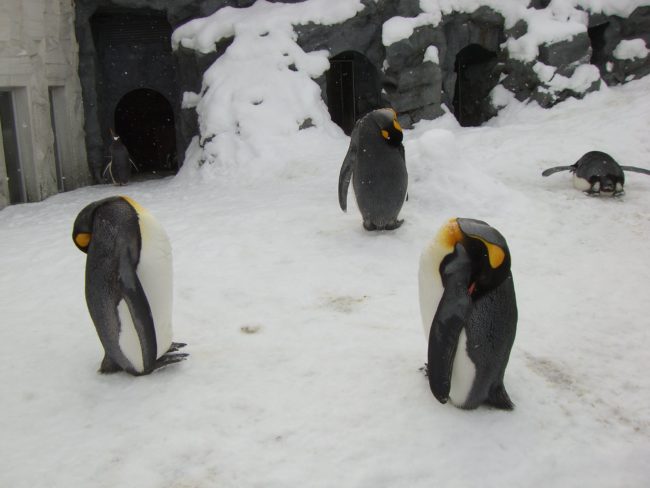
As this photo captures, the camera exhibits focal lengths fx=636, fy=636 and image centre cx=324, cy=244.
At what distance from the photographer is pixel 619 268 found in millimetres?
4047

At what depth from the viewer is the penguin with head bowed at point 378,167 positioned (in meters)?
4.47

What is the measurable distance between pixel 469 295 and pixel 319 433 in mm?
714

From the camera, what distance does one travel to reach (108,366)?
2.73 m

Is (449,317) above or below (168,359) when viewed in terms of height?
above

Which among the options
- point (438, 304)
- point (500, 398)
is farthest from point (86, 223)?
point (500, 398)

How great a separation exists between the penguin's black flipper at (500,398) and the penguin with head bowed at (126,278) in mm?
1304

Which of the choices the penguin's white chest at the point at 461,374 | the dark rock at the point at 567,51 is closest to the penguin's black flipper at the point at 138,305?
the penguin's white chest at the point at 461,374

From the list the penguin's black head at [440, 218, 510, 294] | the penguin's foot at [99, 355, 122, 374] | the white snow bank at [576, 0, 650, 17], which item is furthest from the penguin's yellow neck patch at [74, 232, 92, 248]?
the white snow bank at [576, 0, 650, 17]

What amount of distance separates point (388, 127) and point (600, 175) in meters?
2.24

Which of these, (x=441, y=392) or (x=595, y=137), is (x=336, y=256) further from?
(x=595, y=137)

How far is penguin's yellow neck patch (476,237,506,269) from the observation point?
2.17 m

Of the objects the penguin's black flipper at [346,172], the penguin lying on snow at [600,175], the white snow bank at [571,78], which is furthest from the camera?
the white snow bank at [571,78]

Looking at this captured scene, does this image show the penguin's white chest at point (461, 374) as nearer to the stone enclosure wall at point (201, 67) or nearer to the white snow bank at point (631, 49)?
the stone enclosure wall at point (201, 67)

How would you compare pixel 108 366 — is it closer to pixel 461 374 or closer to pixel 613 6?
pixel 461 374
